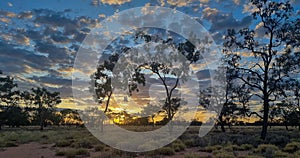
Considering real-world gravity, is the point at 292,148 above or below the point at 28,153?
above

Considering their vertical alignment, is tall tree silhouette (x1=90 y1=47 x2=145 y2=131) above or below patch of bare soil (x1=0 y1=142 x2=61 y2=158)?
above

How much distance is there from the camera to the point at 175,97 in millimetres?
54938

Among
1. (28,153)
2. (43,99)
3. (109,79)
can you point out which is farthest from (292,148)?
(43,99)

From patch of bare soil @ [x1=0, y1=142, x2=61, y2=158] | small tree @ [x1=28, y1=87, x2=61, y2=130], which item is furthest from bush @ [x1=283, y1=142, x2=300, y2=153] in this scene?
small tree @ [x1=28, y1=87, x2=61, y2=130]

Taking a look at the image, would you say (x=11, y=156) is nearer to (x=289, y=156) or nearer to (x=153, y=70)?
(x=289, y=156)

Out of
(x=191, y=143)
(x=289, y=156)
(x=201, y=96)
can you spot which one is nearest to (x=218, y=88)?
(x=201, y=96)

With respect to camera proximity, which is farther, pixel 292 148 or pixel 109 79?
pixel 109 79

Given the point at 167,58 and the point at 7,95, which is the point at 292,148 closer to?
the point at 167,58

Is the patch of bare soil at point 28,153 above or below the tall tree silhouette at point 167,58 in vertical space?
below

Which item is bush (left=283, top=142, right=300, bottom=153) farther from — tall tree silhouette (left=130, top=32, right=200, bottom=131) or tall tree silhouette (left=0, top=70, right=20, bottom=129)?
tall tree silhouette (left=0, top=70, right=20, bottom=129)

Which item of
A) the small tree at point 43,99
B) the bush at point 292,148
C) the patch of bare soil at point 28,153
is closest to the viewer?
the patch of bare soil at point 28,153

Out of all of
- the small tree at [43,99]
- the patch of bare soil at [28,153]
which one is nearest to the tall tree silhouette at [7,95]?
the small tree at [43,99]

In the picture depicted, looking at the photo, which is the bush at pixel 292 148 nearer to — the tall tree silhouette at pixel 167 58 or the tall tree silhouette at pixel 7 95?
the tall tree silhouette at pixel 167 58

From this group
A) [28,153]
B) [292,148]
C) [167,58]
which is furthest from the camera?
[167,58]
